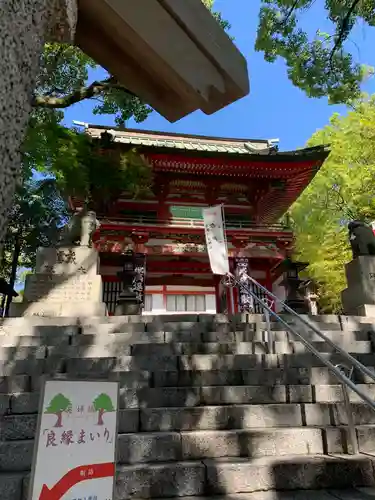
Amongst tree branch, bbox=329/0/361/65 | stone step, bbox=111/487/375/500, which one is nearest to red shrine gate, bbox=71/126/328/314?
tree branch, bbox=329/0/361/65

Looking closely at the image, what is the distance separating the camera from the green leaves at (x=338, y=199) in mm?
14734

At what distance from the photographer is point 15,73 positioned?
103 centimetres

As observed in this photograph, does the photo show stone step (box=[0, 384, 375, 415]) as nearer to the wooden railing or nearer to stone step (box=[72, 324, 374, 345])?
stone step (box=[72, 324, 374, 345])

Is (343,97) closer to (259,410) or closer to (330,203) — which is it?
(259,410)

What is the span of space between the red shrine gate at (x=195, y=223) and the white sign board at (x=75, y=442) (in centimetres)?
1097

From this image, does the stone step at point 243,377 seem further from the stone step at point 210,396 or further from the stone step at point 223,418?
the stone step at point 223,418

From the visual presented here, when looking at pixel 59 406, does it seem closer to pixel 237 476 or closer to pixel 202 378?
pixel 237 476

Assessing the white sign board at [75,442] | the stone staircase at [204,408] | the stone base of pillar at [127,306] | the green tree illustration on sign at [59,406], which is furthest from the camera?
the stone base of pillar at [127,306]

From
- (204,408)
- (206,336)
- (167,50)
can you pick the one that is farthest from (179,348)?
(167,50)

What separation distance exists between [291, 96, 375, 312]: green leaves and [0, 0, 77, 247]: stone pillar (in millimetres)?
15035

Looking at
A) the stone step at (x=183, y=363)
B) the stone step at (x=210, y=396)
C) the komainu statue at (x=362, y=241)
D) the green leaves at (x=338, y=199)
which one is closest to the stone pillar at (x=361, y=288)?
the komainu statue at (x=362, y=241)

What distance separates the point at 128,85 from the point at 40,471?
1.63 m

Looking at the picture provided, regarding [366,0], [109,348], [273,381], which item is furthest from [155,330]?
[366,0]

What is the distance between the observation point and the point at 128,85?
1.59 meters
